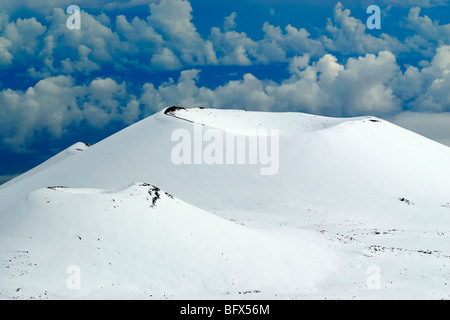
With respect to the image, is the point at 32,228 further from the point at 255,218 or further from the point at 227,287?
the point at 255,218

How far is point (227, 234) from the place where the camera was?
3180 centimetres

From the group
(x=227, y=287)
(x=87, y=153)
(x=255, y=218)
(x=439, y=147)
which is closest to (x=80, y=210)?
(x=227, y=287)

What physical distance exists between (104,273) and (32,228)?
575cm

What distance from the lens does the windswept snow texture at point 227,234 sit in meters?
25.8
